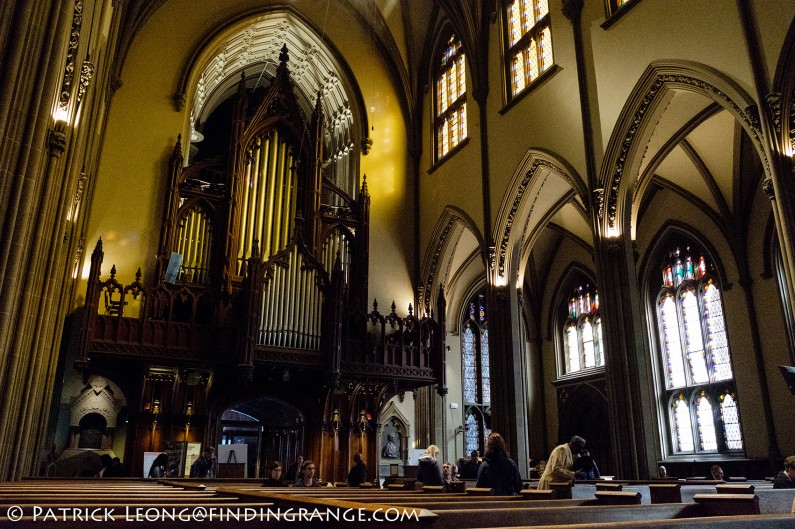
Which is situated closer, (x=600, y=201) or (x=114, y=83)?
(x=600, y=201)

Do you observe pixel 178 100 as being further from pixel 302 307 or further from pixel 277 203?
pixel 302 307

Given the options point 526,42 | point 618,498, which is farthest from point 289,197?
point 618,498

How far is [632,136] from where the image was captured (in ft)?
40.7

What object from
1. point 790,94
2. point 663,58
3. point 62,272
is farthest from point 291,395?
point 790,94

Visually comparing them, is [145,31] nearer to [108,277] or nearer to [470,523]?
[108,277]

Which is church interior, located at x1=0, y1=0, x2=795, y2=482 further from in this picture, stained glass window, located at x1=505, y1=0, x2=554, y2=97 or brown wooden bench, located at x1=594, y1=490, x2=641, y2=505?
brown wooden bench, located at x1=594, y1=490, x2=641, y2=505

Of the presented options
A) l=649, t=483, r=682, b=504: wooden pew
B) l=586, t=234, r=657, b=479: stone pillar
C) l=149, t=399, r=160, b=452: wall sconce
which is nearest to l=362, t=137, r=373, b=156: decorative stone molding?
l=586, t=234, r=657, b=479: stone pillar

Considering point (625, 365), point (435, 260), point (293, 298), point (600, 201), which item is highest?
point (435, 260)

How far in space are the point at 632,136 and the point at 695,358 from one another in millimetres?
8650

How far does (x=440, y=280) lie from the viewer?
62.3 feet

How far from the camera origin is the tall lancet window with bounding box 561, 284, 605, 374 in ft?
70.2

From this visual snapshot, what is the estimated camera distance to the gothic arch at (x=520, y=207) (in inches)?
598

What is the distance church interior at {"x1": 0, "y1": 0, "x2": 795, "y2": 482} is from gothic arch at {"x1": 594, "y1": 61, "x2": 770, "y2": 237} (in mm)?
42

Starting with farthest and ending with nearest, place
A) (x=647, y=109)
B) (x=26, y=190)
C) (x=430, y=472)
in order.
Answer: (x=647, y=109) < (x=430, y=472) < (x=26, y=190)
